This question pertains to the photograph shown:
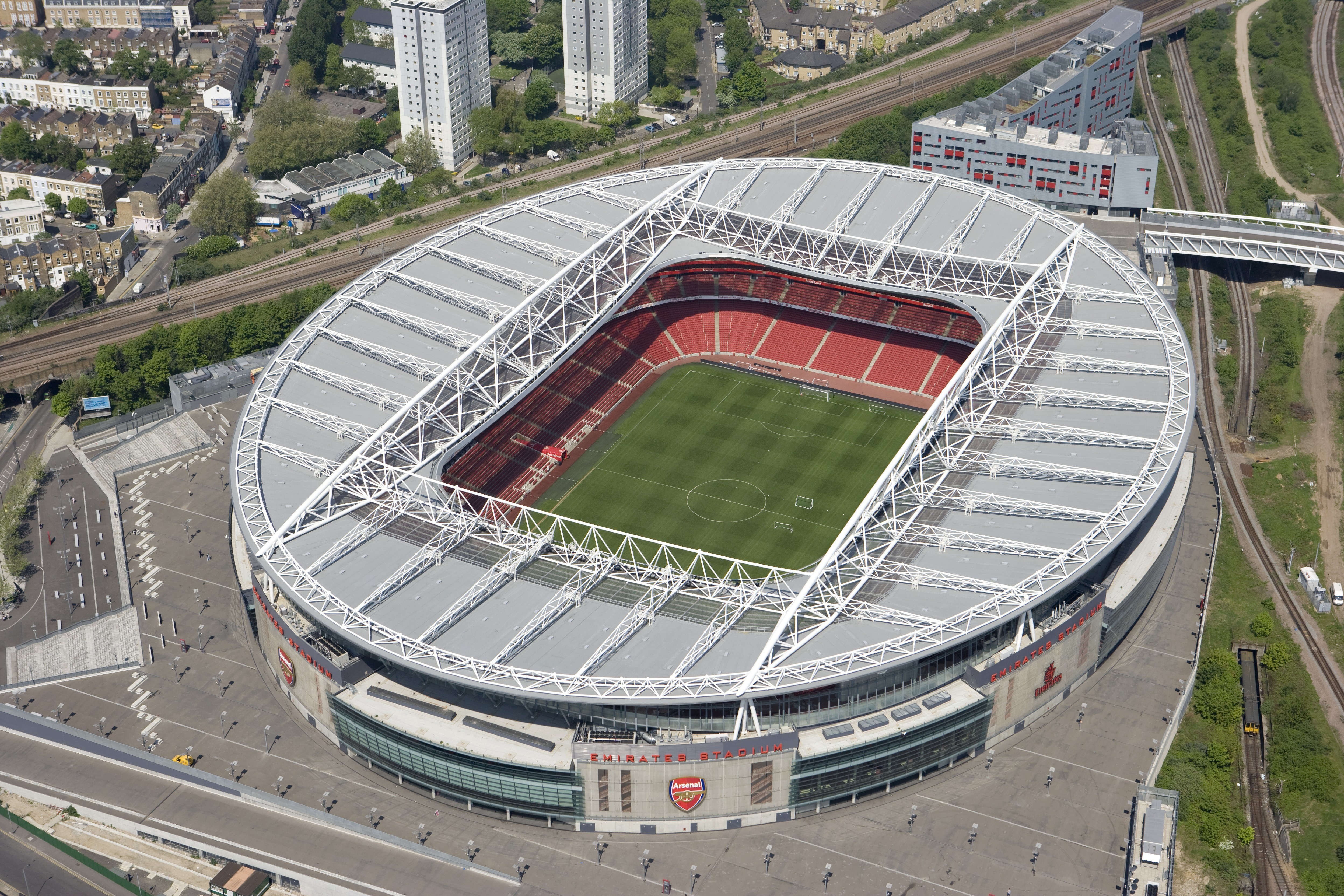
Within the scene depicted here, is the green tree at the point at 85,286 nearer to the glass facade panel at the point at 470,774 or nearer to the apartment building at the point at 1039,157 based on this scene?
the glass facade panel at the point at 470,774

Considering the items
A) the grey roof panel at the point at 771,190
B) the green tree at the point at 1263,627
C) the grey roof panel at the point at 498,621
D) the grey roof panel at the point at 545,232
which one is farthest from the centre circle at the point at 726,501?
the green tree at the point at 1263,627

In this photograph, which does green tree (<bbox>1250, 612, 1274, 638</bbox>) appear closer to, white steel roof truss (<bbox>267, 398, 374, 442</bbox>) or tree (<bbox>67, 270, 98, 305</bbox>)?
white steel roof truss (<bbox>267, 398, 374, 442</bbox>)

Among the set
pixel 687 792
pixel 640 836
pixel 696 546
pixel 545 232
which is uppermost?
pixel 545 232

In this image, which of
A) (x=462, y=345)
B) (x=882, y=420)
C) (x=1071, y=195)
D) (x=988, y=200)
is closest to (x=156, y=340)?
(x=462, y=345)

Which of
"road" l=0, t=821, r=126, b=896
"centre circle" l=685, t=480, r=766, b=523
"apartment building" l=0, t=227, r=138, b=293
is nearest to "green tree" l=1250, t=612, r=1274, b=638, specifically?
"centre circle" l=685, t=480, r=766, b=523

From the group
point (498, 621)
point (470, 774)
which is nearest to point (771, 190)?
point (498, 621)

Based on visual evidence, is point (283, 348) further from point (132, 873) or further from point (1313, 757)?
point (1313, 757)

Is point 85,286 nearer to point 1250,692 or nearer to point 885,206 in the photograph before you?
point 885,206
